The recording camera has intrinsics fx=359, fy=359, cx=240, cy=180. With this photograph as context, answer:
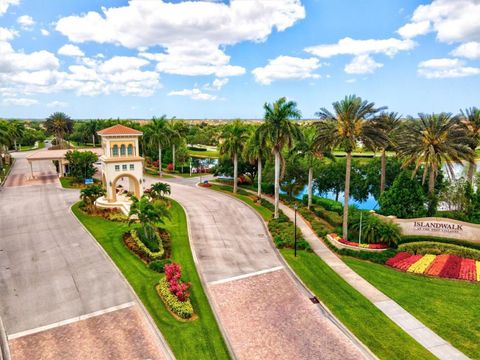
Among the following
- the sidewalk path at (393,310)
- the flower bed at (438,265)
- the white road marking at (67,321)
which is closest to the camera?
the sidewalk path at (393,310)

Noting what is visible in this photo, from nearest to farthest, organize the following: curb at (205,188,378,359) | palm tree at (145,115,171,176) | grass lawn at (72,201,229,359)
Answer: curb at (205,188,378,359), grass lawn at (72,201,229,359), palm tree at (145,115,171,176)

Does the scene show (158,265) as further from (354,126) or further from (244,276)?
(354,126)

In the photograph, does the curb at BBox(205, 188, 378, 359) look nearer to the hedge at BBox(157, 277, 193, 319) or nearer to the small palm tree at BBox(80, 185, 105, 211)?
the hedge at BBox(157, 277, 193, 319)

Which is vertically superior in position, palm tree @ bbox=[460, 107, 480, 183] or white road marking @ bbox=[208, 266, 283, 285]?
palm tree @ bbox=[460, 107, 480, 183]

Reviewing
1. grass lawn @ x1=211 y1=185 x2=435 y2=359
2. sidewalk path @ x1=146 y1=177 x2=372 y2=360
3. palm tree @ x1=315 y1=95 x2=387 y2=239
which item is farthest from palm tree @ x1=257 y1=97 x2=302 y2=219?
grass lawn @ x1=211 y1=185 x2=435 y2=359

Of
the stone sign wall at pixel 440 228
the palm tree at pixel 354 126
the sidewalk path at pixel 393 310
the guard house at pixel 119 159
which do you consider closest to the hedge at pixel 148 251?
the guard house at pixel 119 159

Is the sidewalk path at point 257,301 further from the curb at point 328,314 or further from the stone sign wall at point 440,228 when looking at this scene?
the stone sign wall at point 440,228

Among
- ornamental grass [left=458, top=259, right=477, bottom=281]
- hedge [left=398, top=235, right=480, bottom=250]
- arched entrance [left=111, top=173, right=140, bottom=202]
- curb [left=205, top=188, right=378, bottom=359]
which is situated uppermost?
arched entrance [left=111, top=173, right=140, bottom=202]

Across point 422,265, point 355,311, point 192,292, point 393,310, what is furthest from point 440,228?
point 192,292
